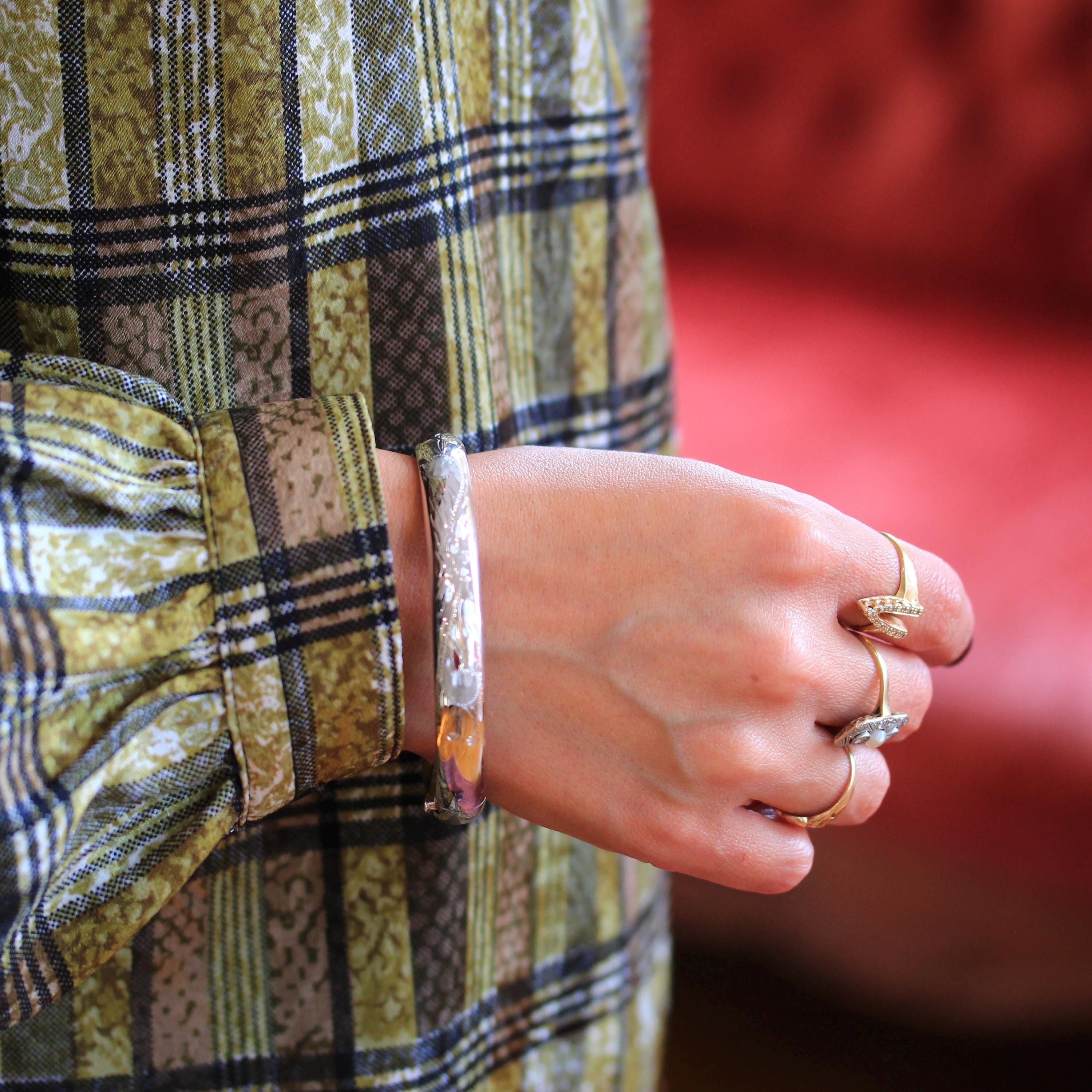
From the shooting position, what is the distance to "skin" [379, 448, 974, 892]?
13.8 inches

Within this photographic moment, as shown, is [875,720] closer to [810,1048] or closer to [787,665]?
[787,665]

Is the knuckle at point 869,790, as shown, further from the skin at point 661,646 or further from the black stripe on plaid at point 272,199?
the black stripe on plaid at point 272,199

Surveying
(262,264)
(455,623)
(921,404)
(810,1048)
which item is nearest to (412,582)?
(455,623)

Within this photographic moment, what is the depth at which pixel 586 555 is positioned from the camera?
36 centimetres

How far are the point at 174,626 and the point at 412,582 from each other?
0.09 metres

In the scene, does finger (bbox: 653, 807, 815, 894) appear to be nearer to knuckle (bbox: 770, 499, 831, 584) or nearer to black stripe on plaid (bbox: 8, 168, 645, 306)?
knuckle (bbox: 770, 499, 831, 584)

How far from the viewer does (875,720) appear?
1.22ft

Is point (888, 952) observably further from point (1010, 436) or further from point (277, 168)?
point (277, 168)

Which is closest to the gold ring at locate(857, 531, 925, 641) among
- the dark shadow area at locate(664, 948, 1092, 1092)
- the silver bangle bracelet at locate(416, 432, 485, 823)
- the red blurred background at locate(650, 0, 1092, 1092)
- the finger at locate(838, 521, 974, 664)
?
the finger at locate(838, 521, 974, 664)

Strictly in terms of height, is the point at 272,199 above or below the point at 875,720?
above

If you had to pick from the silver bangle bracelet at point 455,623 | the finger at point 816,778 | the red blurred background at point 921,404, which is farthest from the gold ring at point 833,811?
the red blurred background at point 921,404

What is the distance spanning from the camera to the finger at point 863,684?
0.36 metres

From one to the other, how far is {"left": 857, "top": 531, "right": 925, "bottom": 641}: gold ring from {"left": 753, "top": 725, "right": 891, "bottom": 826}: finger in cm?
5

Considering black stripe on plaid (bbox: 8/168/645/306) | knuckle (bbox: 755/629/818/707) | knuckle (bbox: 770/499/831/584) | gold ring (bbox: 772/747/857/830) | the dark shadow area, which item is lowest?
the dark shadow area
